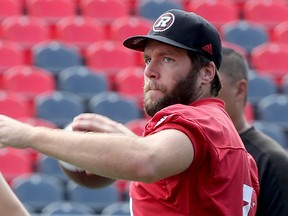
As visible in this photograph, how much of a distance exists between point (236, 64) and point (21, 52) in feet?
15.9

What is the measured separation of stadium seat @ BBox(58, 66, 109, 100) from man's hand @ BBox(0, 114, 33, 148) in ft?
18.6

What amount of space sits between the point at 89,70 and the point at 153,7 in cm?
173

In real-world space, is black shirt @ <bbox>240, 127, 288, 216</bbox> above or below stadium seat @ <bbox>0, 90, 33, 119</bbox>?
above

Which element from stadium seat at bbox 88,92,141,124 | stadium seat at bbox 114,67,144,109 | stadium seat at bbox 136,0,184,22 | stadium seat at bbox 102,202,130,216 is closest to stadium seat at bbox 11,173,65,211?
stadium seat at bbox 102,202,130,216

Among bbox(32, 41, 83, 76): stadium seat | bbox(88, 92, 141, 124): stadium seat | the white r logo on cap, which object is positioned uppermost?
the white r logo on cap

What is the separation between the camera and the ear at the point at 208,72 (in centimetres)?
306

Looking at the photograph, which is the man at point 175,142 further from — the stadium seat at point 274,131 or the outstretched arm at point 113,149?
the stadium seat at point 274,131

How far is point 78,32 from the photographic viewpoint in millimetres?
9227

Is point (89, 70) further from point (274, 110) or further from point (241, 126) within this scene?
point (241, 126)

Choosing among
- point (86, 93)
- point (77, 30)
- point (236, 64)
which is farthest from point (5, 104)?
point (236, 64)

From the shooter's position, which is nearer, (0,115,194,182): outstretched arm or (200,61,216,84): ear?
(0,115,194,182): outstretched arm

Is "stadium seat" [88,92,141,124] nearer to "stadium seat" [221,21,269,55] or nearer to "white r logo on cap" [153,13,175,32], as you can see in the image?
"stadium seat" [221,21,269,55]

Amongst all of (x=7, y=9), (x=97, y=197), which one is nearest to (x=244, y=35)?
(x=7, y=9)

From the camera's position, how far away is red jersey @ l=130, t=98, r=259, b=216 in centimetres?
277
